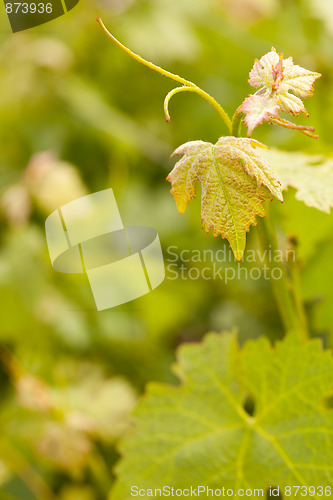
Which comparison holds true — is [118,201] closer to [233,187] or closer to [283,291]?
[283,291]

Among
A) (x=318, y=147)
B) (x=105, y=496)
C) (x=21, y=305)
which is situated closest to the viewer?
(x=318, y=147)

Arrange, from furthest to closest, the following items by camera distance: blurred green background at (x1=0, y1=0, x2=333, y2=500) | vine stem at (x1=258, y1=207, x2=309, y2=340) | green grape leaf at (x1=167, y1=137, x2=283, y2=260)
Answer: blurred green background at (x1=0, y1=0, x2=333, y2=500)
vine stem at (x1=258, y1=207, x2=309, y2=340)
green grape leaf at (x1=167, y1=137, x2=283, y2=260)

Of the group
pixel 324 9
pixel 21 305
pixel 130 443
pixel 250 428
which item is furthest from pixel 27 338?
pixel 324 9

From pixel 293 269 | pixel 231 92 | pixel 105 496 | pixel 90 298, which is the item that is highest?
pixel 293 269

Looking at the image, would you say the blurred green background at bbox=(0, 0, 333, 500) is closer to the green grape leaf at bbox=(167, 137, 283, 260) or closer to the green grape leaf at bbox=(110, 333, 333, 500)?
the green grape leaf at bbox=(110, 333, 333, 500)

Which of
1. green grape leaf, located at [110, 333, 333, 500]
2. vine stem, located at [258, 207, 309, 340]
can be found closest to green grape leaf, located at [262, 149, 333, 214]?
vine stem, located at [258, 207, 309, 340]

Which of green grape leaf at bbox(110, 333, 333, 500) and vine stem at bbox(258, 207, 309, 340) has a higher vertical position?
vine stem at bbox(258, 207, 309, 340)

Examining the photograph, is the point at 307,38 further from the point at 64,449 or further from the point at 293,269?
the point at 64,449
